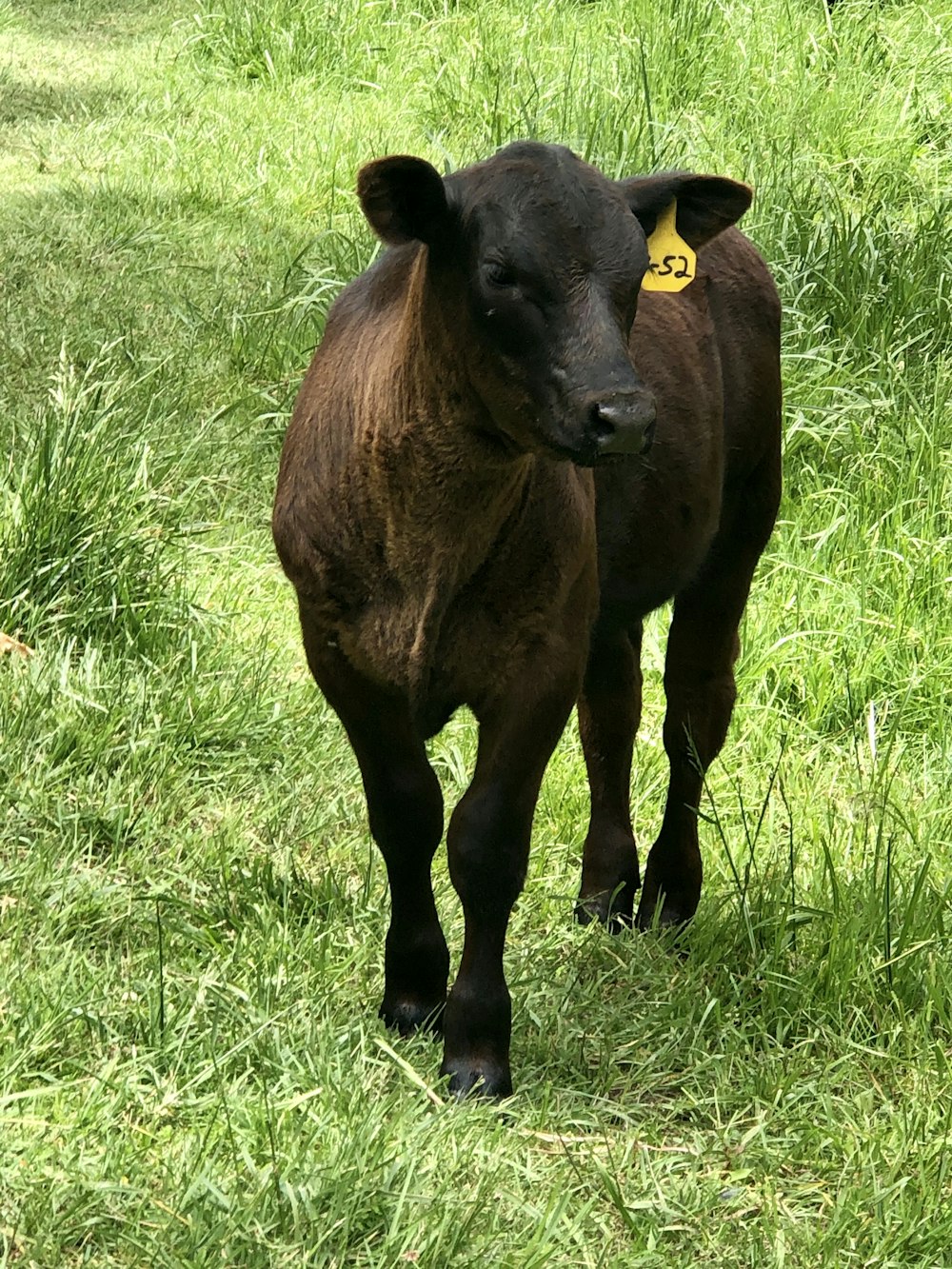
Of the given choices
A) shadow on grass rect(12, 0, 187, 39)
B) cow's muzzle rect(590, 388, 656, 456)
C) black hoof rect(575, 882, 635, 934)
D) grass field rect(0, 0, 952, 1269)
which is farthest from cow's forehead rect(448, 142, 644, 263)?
shadow on grass rect(12, 0, 187, 39)

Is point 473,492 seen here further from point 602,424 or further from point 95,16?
point 95,16

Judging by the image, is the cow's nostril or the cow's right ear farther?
the cow's right ear

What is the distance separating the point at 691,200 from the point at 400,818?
4.87 ft

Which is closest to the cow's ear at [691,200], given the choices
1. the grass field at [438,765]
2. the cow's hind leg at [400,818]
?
the cow's hind leg at [400,818]

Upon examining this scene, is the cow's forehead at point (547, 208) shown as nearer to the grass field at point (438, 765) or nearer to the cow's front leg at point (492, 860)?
the cow's front leg at point (492, 860)

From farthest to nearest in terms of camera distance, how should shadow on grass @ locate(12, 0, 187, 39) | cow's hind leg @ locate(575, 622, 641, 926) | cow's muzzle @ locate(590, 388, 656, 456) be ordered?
shadow on grass @ locate(12, 0, 187, 39)
cow's hind leg @ locate(575, 622, 641, 926)
cow's muzzle @ locate(590, 388, 656, 456)

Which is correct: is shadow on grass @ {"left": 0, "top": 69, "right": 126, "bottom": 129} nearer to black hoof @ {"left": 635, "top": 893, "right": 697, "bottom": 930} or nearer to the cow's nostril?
black hoof @ {"left": 635, "top": 893, "right": 697, "bottom": 930}

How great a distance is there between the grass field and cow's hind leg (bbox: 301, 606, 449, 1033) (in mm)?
119

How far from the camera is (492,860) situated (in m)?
3.72

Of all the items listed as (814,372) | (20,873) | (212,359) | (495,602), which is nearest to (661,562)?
(495,602)

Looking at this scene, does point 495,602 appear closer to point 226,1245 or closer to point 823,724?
point 226,1245

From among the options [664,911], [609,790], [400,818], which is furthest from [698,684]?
[400,818]

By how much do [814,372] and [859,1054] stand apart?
3.57 metres

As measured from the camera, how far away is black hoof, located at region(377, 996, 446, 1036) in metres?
3.97
